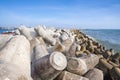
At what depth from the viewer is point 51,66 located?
324 centimetres

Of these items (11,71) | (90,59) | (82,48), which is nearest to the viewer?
(11,71)

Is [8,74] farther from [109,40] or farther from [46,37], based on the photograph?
[109,40]

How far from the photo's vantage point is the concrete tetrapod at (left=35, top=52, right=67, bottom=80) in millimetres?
3232

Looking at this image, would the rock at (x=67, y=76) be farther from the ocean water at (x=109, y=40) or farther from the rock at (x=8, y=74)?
the ocean water at (x=109, y=40)

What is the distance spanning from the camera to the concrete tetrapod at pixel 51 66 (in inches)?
127

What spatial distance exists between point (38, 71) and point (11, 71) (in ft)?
3.92

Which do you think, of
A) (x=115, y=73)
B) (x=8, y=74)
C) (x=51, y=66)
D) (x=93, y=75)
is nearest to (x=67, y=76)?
(x=51, y=66)

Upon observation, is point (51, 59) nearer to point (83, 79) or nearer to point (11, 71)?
point (83, 79)

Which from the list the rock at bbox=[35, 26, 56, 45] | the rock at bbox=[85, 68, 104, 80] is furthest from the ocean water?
the rock at bbox=[85, 68, 104, 80]

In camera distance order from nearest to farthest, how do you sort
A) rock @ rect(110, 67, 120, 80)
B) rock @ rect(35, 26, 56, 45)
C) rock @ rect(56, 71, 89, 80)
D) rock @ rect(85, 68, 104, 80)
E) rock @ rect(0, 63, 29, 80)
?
1. rock @ rect(0, 63, 29, 80)
2. rock @ rect(56, 71, 89, 80)
3. rock @ rect(85, 68, 104, 80)
4. rock @ rect(110, 67, 120, 80)
5. rock @ rect(35, 26, 56, 45)

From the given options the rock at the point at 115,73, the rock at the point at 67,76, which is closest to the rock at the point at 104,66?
the rock at the point at 115,73

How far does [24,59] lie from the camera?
134 inches

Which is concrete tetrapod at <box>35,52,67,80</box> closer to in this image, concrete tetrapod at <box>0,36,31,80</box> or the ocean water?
concrete tetrapod at <box>0,36,31,80</box>

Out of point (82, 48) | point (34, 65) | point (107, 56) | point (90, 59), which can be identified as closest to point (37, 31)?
point (82, 48)
